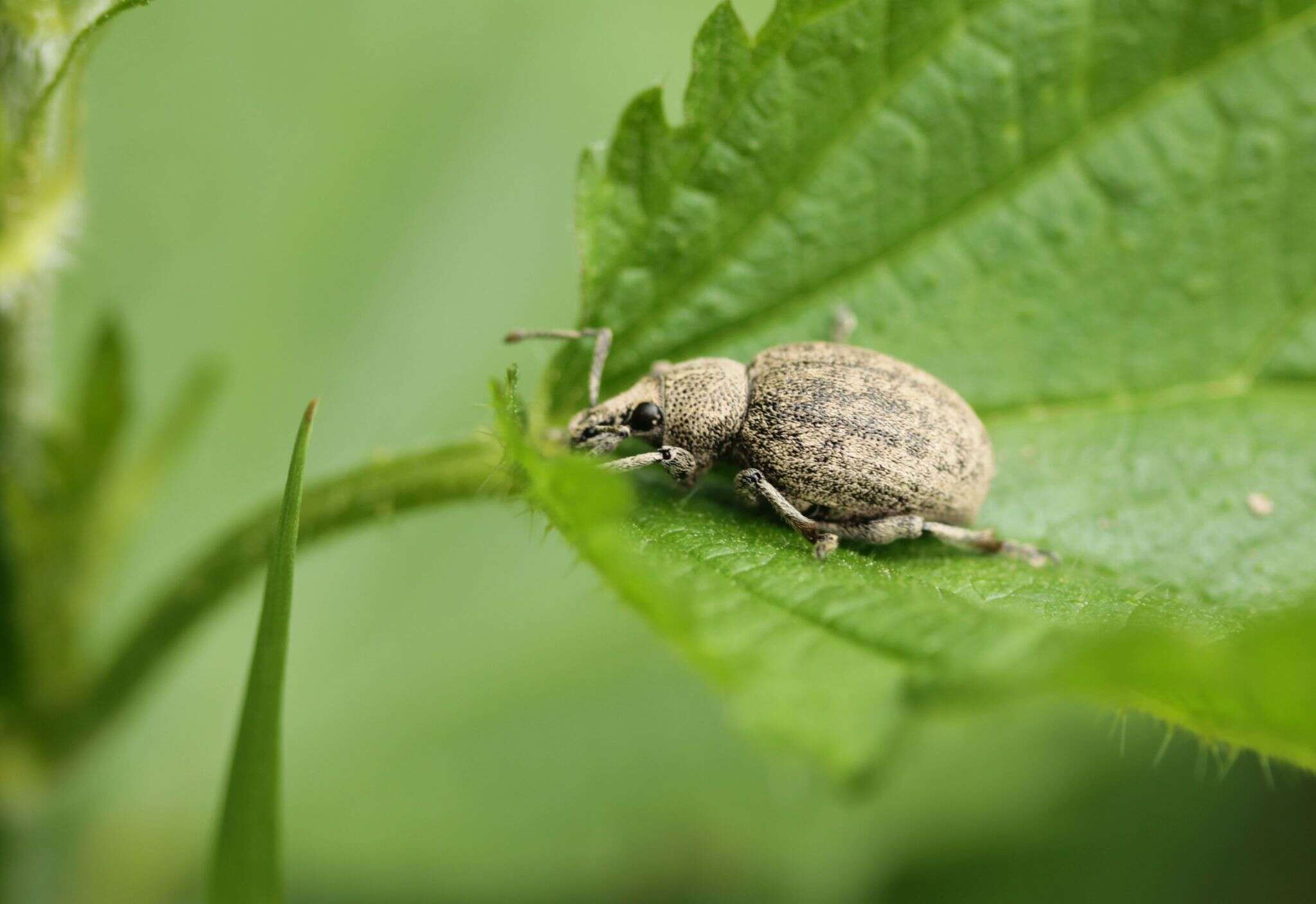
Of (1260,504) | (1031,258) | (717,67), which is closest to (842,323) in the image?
(1031,258)

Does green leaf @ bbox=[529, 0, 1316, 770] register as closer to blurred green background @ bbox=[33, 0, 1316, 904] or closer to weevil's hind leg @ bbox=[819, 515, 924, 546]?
weevil's hind leg @ bbox=[819, 515, 924, 546]

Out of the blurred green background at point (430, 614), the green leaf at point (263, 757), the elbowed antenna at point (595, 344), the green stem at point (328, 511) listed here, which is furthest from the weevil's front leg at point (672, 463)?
the blurred green background at point (430, 614)

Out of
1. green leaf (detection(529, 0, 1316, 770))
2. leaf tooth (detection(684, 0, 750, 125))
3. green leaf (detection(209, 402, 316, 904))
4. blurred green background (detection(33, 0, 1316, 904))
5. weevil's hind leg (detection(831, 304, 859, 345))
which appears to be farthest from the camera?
blurred green background (detection(33, 0, 1316, 904))

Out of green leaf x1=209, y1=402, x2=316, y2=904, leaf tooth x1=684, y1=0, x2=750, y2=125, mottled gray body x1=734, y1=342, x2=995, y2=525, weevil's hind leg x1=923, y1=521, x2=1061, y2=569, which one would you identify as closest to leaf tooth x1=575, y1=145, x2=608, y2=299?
leaf tooth x1=684, y1=0, x2=750, y2=125

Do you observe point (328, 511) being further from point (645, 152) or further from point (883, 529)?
point (883, 529)

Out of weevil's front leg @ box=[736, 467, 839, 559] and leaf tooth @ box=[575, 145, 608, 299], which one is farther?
weevil's front leg @ box=[736, 467, 839, 559]

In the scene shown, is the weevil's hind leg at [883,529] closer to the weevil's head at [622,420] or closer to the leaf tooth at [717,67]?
the weevil's head at [622,420]
